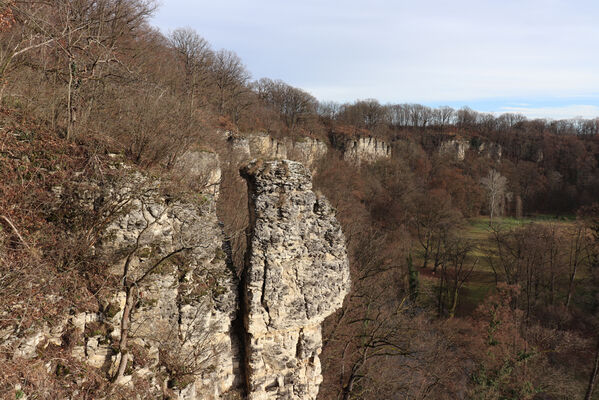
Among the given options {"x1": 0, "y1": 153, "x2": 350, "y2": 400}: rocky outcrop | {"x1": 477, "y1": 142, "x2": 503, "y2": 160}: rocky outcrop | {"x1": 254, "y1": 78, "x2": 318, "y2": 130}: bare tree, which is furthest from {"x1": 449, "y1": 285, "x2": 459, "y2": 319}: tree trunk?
{"x1": 477, "y1": 142, "x2": 503, "y2": 160}: rocky outcrop

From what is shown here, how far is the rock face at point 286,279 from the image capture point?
6758 millimetres

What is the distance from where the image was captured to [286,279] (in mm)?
6945

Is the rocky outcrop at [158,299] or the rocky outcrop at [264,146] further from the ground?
the rocky outcrop at [264,146]

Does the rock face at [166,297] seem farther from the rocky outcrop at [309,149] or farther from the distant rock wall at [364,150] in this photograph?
the distant rock wall at [364,150]

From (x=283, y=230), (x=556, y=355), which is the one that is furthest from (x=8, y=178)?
(x=556, y=355)

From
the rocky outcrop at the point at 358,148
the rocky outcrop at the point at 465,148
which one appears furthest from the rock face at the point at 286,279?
the rocky outcrop at the point at 465,148

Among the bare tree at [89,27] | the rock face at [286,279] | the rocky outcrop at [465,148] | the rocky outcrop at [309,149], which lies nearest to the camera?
the rock face at [286,279]

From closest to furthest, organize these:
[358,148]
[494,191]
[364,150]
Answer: [494,191]
[358,148]
[364,150]

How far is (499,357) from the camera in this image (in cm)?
1440

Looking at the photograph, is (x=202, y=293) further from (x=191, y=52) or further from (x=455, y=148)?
(x=455, y=148)

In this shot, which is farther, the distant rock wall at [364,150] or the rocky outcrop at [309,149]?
the distant rock wall at [364,150]

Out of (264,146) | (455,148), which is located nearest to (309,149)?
(264,146)

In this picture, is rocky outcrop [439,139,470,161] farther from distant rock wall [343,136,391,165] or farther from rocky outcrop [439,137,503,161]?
distant rock wall [343,136,391,165]

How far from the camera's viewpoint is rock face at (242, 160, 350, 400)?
266 inches
